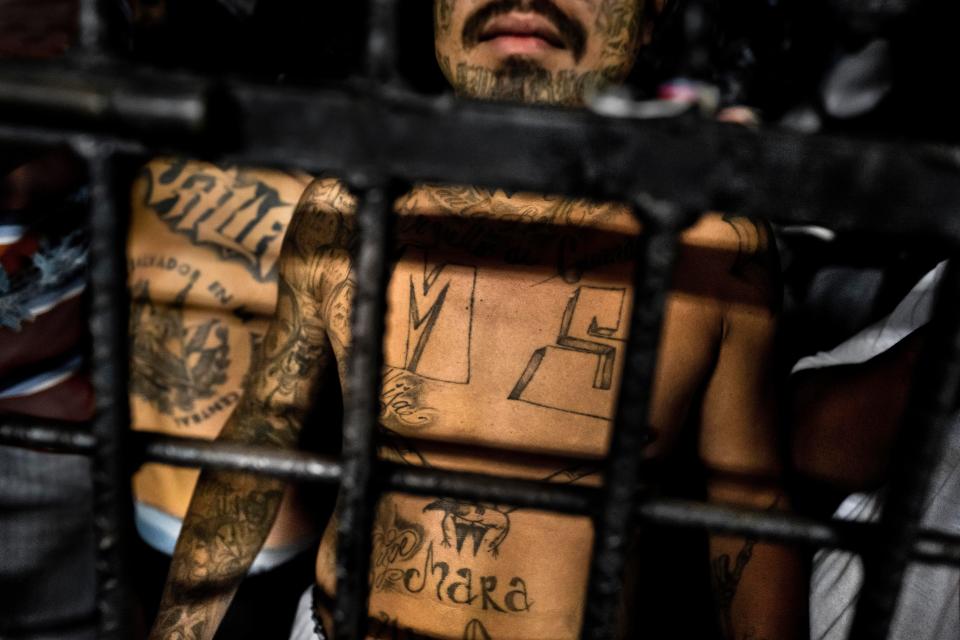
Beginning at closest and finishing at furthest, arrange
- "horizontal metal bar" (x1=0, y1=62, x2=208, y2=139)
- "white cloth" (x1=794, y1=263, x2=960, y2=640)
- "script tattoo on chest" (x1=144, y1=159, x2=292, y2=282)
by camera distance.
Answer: "horizontal metal bar" (x1=0, y1=62, x2=208, y2=139), "white cloth" (x1=794, y1=263, x2=960, y2=640), "script tattoo on chest" (x1=144, y1=159, x2=292, y2=282)

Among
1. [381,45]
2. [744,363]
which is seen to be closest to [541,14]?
[744,363]

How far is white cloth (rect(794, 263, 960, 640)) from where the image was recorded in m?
1.01

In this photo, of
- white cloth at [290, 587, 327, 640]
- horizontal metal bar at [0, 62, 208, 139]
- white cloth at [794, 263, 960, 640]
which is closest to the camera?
horizontal metal bar at [0, 62, 208, 139]

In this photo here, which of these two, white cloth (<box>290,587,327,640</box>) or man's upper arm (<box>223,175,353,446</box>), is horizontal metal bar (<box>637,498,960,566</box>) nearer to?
man's upper arm (<box>223,175,353,446</box>)

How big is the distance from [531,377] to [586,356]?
0.11 m

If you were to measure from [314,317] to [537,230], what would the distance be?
1.66 feet

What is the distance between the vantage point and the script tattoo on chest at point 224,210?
196cm

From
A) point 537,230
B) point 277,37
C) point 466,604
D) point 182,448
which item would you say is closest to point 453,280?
point 537,230

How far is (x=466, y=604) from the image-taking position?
4.03 ft

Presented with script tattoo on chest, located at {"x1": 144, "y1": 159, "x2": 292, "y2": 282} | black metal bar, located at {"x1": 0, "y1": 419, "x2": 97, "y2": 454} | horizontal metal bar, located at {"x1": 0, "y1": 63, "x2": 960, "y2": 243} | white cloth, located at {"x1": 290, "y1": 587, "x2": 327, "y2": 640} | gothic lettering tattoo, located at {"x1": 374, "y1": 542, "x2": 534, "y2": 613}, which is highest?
horizontal metal bar, located at {"x1": 0, "y1": 63, "x2": 960, "y2": 243}

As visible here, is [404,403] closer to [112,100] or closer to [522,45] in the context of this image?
[522,45]

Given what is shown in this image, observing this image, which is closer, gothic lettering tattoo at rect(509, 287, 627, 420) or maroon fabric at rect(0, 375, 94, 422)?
gothic lettering tattoo at rect(509, 287, 627, 420)

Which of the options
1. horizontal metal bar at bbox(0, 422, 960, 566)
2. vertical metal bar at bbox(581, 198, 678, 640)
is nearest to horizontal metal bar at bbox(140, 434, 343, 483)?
horizontal metal bar at bbox(0, 422, 960, 566)

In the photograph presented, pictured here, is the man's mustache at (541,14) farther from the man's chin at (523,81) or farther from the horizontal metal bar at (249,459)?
the horizontal metal bar at (249,459)
